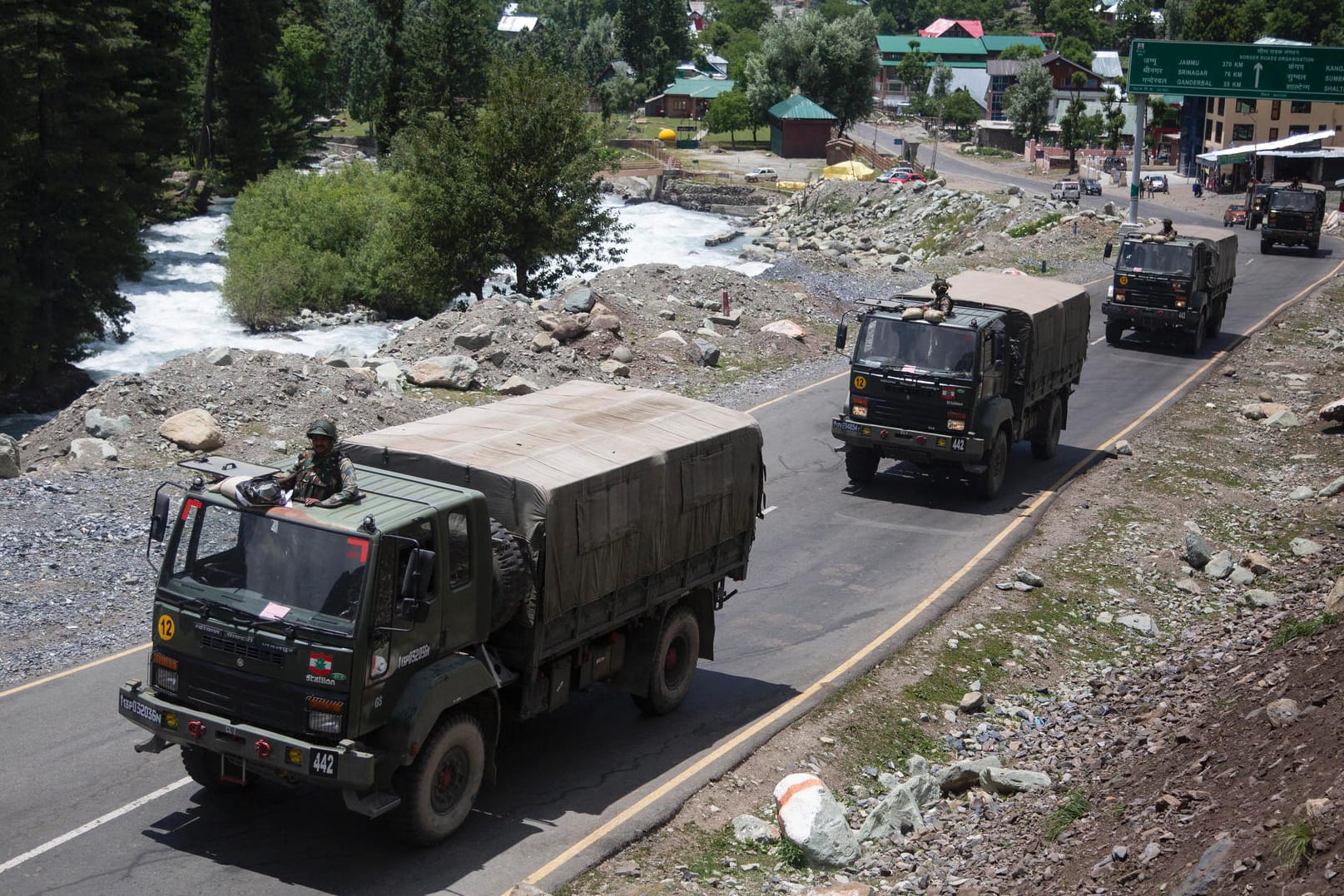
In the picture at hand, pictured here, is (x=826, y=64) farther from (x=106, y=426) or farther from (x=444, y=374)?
(x=106, y=426)

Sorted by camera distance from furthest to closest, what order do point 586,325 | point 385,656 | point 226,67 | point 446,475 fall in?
point 226,67
point 586,325
point 446,475
point 385,656

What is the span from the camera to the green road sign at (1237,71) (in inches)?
2104

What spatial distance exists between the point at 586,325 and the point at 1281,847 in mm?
22241

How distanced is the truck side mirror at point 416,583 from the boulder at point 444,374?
17.3 m

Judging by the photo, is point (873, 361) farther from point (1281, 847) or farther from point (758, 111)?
point (758, 111)

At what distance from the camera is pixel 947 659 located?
14.8 meters

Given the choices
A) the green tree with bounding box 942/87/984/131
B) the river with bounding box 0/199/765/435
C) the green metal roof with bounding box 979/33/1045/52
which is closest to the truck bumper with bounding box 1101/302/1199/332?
the river with bounding box 0/199/765/435

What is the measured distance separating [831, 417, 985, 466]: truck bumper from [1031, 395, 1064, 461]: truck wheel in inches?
135

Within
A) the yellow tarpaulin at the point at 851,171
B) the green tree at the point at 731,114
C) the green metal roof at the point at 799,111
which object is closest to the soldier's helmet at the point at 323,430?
the yellow tarpaulin at the point at 851,171

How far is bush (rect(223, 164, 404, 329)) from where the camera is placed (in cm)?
4559

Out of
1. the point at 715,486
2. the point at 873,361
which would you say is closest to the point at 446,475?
the point at 715,486

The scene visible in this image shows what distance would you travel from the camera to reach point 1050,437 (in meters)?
23.5

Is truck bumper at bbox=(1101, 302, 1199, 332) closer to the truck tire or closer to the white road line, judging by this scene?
the truck tire

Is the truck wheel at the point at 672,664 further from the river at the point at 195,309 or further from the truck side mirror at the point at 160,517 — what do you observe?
the river at the point at 195,309
